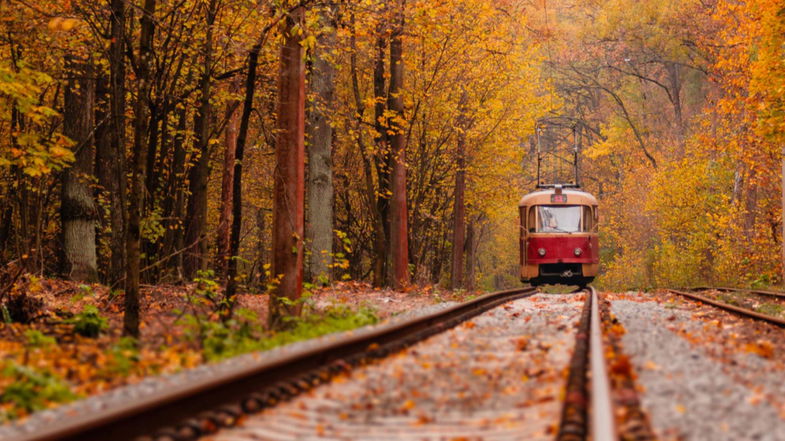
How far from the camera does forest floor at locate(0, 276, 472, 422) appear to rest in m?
5.65

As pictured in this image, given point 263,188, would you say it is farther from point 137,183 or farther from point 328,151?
point 137,183

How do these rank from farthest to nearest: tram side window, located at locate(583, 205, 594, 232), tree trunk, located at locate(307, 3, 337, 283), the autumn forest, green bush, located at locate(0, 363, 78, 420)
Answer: tram side window, located at locate(583, 205, 594, 232)
tree trunk, located at locate(307, 3, 337, 283)
the autumn forest
green bush, located at locate(0, 363, 78, 420)

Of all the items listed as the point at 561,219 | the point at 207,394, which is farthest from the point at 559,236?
the point at 207,394

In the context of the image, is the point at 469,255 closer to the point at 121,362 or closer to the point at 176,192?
the point at 176,192

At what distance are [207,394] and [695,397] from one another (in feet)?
9.47

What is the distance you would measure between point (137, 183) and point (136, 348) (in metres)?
2.84

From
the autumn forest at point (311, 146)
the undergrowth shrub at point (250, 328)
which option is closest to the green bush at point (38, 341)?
the autumn forest at point (311, 146)

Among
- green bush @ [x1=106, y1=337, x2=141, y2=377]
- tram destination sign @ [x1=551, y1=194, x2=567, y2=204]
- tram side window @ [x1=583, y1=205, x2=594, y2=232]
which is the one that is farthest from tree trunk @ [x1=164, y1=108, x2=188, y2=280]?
green bush @ [x1=106, y1=337, x2=141, y2=377]

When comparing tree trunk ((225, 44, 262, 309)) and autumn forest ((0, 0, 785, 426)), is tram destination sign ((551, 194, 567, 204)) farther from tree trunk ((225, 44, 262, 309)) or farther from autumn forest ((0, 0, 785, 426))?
tree trunk ((225, 44, 262, 309))

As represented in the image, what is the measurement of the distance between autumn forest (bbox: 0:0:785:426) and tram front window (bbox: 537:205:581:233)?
2.83m

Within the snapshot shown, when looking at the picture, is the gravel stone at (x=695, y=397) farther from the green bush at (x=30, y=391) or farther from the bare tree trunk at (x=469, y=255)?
the bare tree trunk at (x=469, y=255)

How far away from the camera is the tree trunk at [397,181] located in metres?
19.9

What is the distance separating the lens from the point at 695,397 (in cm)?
501

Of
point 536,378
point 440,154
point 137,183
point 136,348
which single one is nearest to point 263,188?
point 440,154
